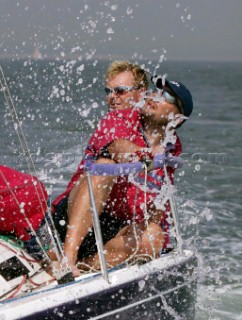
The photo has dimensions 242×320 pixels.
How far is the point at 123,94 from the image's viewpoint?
3785 mm

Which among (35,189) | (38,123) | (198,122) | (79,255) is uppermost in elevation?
(35,189)

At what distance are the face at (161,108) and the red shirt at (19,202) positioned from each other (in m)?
0.74

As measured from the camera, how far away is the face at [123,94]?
12.4 ft

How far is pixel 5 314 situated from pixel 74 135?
1046 cm

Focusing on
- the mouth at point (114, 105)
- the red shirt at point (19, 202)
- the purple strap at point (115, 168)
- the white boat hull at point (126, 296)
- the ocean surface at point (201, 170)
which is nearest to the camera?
the white boat hull at point (126, 296)

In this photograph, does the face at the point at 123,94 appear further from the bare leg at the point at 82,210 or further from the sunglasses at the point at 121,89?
the bare leg at the point at 82,210

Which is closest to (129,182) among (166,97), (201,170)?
(166,97)

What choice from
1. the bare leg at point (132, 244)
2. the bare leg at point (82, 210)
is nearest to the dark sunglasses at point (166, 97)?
the bare leg at point (82, 210)

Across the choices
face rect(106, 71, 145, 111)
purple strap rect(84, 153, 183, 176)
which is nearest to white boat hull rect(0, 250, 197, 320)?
purple strap rect(84, 153, 183, 176)

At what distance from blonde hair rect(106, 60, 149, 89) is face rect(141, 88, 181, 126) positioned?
25 cm

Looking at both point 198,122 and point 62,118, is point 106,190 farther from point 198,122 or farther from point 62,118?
point 198,122

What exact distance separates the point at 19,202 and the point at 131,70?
99 centimetres

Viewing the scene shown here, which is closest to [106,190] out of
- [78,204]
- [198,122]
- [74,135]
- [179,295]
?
[78,204]

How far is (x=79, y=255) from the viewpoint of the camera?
359cm
